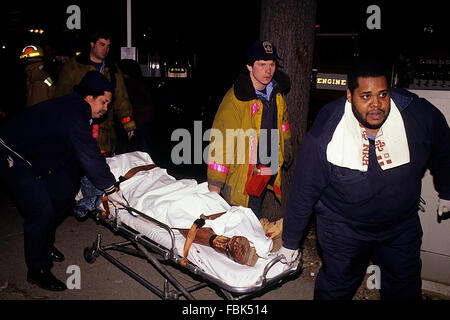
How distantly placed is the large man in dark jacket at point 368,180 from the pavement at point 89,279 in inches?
47.2

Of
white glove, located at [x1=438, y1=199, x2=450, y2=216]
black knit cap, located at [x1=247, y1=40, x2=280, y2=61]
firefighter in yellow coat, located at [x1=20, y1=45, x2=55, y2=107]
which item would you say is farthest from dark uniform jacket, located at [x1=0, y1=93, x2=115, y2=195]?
white glove, located at [x1=438, y1=199, x2=450, y2=216]

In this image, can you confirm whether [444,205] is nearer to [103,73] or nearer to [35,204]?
[35,204]

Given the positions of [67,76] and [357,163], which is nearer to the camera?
[357,163]

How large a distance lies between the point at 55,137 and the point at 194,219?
5.03ft

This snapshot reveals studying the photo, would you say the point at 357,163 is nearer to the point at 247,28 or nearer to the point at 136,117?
the point at 136,117

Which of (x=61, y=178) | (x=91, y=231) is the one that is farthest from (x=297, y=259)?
(x=91, y=231)

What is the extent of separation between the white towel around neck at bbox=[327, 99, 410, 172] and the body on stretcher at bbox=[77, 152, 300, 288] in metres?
0.85

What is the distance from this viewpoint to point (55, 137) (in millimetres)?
3479

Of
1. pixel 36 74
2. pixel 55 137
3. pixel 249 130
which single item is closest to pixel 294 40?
pixel 249 130

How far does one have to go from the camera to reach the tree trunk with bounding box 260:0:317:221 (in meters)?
4.16

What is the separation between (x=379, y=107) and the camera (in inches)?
90.4

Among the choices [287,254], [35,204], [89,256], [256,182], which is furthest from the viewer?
[89,256]
